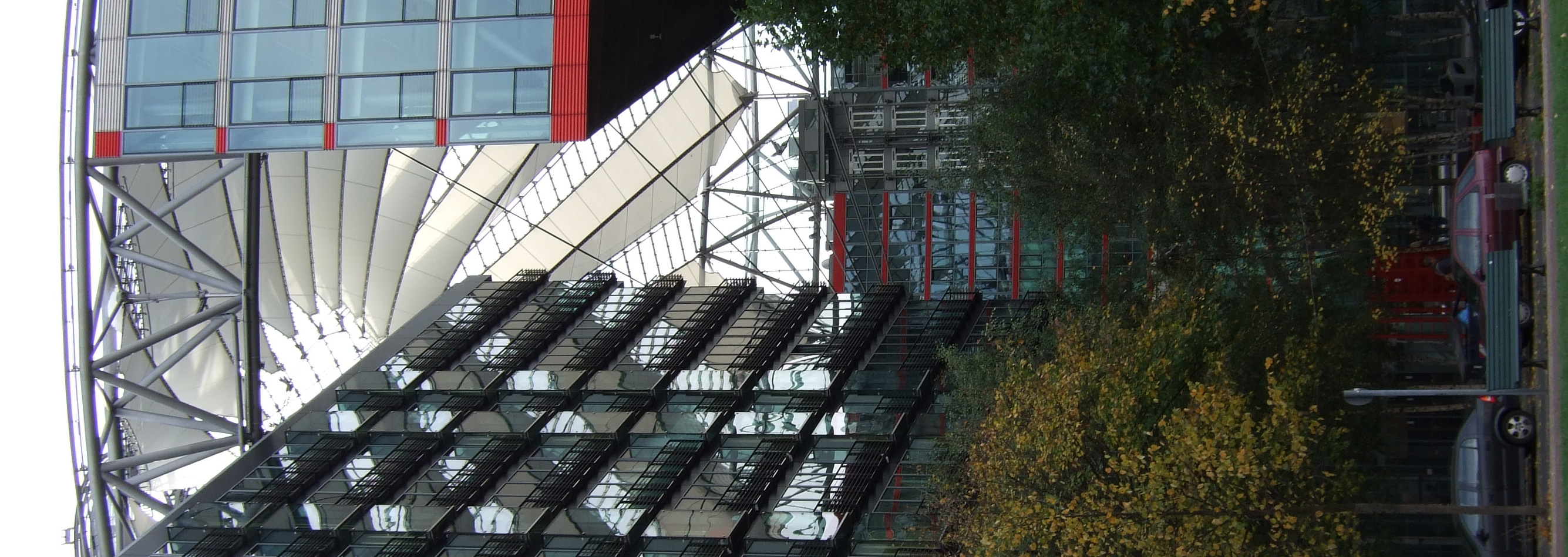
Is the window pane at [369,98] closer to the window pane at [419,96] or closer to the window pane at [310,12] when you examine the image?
the window pane at [419,96]

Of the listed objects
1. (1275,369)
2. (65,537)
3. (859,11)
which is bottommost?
(65,537)

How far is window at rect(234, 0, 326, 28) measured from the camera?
97.0ft

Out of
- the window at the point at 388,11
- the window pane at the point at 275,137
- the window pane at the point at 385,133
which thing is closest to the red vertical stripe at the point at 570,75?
the window pane at the point at 385,133

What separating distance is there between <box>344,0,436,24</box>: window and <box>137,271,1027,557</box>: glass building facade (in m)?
12.1

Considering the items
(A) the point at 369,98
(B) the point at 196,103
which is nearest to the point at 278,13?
(B) the point at 196,103

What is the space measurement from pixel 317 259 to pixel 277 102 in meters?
14.7

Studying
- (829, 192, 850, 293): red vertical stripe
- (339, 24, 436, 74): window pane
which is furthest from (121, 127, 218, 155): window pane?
(829, 192, 850, 293): red vertical stripe

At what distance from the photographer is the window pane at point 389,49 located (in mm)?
28766

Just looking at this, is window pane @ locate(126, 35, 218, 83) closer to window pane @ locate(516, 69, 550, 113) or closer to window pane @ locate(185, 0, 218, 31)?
window pane @ locate(185, 0, 218, 31)

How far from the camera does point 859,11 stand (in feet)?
84.4

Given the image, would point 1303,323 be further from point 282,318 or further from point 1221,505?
point 282,318

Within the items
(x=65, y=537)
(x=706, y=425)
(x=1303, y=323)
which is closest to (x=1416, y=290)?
(x=1303, y=323)

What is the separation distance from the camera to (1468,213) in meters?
22.0

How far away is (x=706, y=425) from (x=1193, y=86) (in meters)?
16.1
